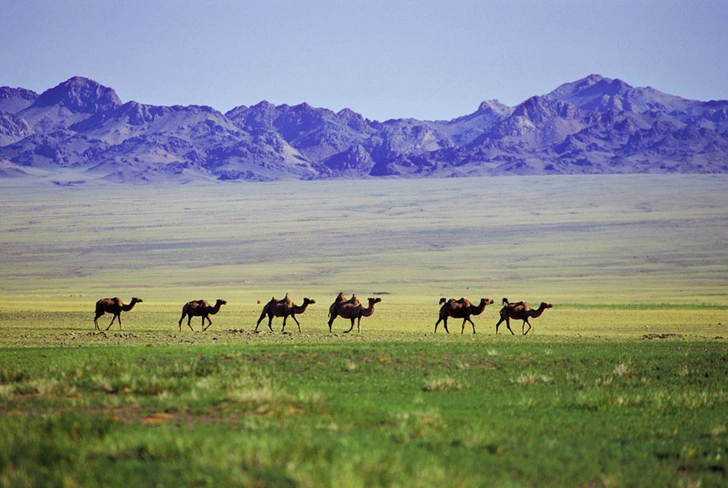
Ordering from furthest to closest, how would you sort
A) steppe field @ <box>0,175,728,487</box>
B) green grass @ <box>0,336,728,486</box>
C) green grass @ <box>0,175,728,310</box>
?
green grass @ <box>0,175,728,310</box> → steppe field @ <box>0,175,728,487</box> → green grass @ <box>0,336,728,486</box>

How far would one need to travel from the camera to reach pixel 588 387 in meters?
16.8

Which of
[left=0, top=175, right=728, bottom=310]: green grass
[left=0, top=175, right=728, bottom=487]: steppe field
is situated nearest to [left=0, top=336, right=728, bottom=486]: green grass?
[left=0, top=175, right=728, bottom=487]: steppe field

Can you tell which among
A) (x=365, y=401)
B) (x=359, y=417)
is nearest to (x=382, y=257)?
(x=365, y=401)

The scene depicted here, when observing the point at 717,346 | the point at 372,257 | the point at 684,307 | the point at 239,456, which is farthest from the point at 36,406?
the point at 372,257

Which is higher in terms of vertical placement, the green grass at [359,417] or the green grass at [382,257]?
the green grass at [382,257]

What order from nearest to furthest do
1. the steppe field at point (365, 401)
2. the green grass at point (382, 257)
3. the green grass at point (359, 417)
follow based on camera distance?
1. the green grass at point (359, 417)
2. the steppe field at point (365, 401)
3. the green grass at point (382, 257)

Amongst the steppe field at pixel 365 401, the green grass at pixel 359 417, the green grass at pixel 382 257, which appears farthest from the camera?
the green grass at pixel 382 257

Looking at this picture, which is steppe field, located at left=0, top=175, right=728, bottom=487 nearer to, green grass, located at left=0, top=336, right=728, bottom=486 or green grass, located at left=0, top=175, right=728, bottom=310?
green grass, located at left=0, top=336, right=728, bottom=486

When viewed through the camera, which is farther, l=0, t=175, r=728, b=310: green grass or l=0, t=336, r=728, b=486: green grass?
l=0, t=175, r=728, b=310: green grass

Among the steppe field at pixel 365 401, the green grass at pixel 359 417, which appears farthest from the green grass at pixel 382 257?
the green grass at pixel 359 417

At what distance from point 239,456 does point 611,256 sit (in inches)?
4007

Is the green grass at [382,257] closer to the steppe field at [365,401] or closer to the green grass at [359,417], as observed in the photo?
the steppe field at [365,401]

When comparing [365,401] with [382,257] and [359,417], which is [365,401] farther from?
[382,257]

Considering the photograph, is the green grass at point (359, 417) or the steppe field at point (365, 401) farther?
the steppe field at point (365, 401)
